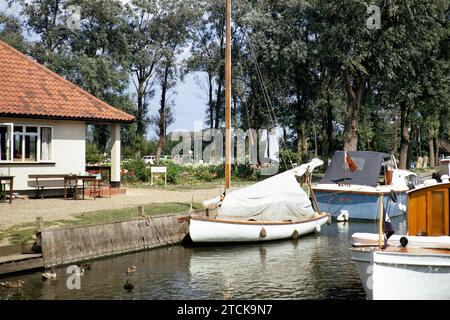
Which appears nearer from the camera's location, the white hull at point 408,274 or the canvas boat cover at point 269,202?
the white hull at point 408,274

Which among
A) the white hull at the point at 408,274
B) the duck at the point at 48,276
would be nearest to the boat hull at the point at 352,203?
the white hull at the point at 408,274

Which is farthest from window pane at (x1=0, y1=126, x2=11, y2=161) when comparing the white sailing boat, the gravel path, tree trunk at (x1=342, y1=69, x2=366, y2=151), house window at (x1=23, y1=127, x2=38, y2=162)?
tree trunk at (x1=342, y1=69, x2=366, y2=151)

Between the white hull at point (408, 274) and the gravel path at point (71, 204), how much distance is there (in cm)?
1154

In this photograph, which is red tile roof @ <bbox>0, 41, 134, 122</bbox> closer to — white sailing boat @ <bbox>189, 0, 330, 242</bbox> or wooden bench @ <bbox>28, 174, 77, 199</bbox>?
wooden bench @ <bbox>28, 174, 77, 199</bbox>

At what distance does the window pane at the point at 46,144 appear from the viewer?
84.1ft

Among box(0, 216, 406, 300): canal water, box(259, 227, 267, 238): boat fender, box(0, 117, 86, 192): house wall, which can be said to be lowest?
box(0, 216, 406, 300): canal water

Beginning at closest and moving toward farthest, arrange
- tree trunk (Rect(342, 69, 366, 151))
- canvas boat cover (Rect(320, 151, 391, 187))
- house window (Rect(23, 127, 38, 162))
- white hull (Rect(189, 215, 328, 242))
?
white hull (Rect(189, 215, 328, 242)), house window (Rect(23, 127, 38, 162)), canvas boat cover (Rect(320, 151, 391, 187)), tree trunk (Rect(342, 69, 366, 151))

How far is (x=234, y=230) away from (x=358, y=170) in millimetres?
11406

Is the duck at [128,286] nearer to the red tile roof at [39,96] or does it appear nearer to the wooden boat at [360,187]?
the red tile roof at [39,96]

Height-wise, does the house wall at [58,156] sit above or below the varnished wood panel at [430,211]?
above

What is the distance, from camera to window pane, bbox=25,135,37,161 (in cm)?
2505

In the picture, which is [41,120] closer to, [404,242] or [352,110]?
[404,242]

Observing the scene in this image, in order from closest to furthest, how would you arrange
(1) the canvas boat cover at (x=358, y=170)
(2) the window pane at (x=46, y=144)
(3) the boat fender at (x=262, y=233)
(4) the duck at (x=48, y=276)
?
(4) the duck at (x=48, y=276)
(3) the boat fender at (x=262, y=233)
(2) the window pane at (x=46, y=144)
(1) the canvas boat cover at (x=358, y=170)
